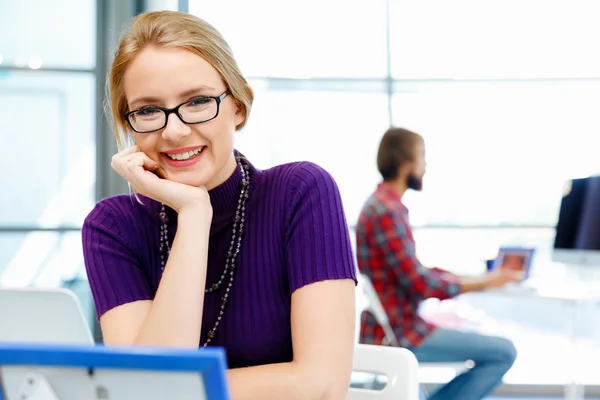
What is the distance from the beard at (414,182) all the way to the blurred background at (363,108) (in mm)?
1323

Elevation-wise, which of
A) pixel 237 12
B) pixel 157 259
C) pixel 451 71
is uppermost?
pixel 237 12

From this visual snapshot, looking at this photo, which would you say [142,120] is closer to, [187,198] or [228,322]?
[187,198]

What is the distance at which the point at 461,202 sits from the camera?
450 cm

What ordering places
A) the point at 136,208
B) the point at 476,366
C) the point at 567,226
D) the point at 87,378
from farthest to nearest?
the point at 567,226 → the point at 476,366 → the point at 136,208 → the point at 87,378

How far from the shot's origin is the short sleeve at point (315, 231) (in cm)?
131

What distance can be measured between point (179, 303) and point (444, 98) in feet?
11.6

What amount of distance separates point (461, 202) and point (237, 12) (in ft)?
6.10

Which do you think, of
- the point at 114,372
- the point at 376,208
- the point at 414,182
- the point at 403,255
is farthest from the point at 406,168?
the point at 114,372

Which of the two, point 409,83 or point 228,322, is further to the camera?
point 409,83

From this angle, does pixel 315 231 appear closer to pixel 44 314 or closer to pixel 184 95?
pixel 184 95

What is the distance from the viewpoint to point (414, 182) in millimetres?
3061

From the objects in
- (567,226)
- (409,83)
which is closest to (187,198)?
(567,226)

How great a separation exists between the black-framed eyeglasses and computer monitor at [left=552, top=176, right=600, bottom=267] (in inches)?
102

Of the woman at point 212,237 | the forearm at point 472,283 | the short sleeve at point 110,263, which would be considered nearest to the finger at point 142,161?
the woman at point 212,237
